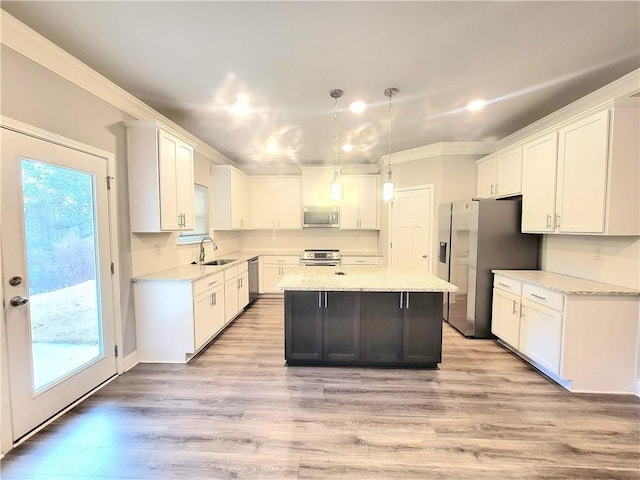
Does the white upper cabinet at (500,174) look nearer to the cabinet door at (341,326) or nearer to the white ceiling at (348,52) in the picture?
the white ceiling at (348,52)

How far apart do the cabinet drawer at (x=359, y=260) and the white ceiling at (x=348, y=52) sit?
282cm

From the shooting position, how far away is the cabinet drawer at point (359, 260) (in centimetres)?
555

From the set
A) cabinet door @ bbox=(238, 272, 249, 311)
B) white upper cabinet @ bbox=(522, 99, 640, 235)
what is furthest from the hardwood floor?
cabinet door @ bbox=(238, 272, 249, 311)

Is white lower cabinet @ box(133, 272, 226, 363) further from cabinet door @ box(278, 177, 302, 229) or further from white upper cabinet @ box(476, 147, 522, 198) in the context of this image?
white upper cabinet @ box(476, 147, 522, 198)

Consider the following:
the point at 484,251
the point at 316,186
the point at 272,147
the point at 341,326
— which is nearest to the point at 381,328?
the point at 341,326

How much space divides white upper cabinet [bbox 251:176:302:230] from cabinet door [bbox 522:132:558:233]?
12.7 feet

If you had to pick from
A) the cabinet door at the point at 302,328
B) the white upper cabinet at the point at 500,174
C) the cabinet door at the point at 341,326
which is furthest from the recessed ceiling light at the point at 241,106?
the white upper cabinet at the point at 500,174

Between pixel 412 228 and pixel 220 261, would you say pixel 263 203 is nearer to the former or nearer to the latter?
pixel 220 261

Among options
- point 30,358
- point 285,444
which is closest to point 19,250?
point 30,358

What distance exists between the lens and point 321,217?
19.1 feet

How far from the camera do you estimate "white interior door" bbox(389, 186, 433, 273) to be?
15.3 ft

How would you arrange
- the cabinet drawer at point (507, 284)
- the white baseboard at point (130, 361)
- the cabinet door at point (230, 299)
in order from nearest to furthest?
1. the white baseboard at point (130, 361)
2. the cabinet drawer at point (507, 284)
3. the cabinet door at point (230, 299)

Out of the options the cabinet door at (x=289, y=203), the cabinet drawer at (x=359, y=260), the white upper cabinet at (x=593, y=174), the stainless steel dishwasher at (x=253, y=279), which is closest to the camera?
the white upper cabinet at (x=593, y=174)

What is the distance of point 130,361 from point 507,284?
4140 millimetres
